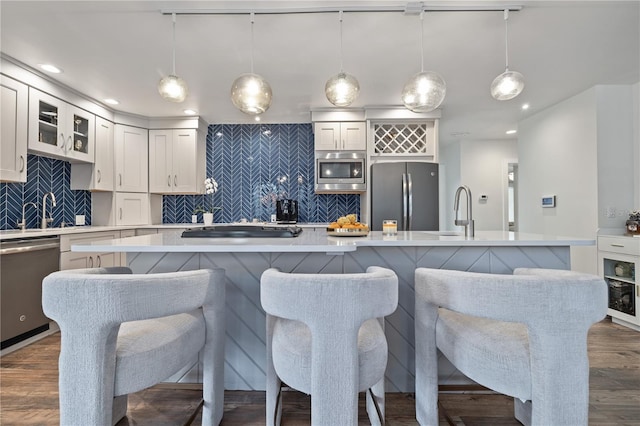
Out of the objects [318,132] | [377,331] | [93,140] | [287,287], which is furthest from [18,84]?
[377,331]

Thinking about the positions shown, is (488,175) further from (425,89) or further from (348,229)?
(348,229)

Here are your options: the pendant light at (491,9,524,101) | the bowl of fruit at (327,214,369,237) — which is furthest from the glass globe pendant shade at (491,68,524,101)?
the bowl of fruit at (327,214,369,237)

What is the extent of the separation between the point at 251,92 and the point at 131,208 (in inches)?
124

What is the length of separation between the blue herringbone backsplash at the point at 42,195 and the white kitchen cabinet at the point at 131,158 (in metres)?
0.47

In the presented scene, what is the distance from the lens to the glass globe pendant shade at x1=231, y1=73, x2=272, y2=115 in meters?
1.94

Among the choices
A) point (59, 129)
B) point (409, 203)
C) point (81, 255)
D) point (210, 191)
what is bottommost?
point (81, 255)

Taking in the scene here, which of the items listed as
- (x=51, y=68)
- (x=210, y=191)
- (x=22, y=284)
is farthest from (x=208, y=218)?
(x=51, y=68)

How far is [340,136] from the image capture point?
409 centimetres

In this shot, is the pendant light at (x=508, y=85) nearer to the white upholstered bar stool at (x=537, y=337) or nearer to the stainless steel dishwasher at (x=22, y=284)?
the white upholstered bar stool at (x=537, y=337)

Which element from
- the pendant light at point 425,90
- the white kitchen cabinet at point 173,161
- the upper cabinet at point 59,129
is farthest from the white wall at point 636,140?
the upper cabinet at point 59,129

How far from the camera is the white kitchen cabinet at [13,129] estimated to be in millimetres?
2635

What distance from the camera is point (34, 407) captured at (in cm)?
170

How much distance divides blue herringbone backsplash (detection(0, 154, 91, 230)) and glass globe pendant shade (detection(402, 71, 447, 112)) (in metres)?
3.73

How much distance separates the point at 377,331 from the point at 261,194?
12.5ft
